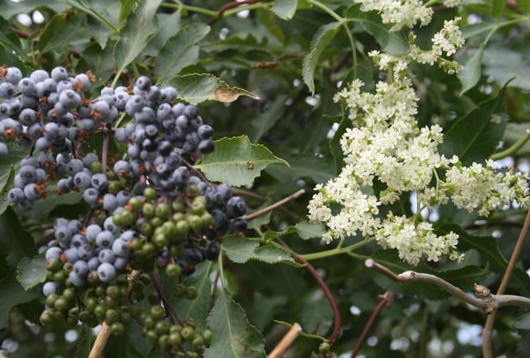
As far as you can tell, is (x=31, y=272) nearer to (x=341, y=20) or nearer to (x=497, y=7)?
(x=341, y=20)

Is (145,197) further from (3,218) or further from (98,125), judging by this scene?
(3,218)

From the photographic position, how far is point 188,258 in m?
1.35

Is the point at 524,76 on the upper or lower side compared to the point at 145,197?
lower

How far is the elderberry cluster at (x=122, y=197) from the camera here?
130 centimetres

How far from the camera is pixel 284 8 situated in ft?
6.02

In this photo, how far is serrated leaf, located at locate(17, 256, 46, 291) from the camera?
146 cm

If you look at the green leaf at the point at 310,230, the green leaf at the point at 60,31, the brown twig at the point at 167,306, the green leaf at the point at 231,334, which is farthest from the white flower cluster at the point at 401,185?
the green leaf at the point at 60,31

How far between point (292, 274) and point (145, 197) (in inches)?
54.7

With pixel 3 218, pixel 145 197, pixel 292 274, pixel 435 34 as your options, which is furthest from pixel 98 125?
pixel 292 274

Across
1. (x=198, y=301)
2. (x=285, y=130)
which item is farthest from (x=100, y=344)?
(x=285, y=130)

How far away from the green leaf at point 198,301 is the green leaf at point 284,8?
1.89 feet

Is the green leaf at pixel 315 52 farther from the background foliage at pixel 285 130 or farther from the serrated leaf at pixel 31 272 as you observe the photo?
the serrated leaf at pixel 31 272

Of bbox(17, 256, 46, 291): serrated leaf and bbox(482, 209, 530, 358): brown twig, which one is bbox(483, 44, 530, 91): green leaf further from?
bbox(17, 256, 46, 291): serrated leaf

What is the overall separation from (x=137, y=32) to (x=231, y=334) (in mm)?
699
